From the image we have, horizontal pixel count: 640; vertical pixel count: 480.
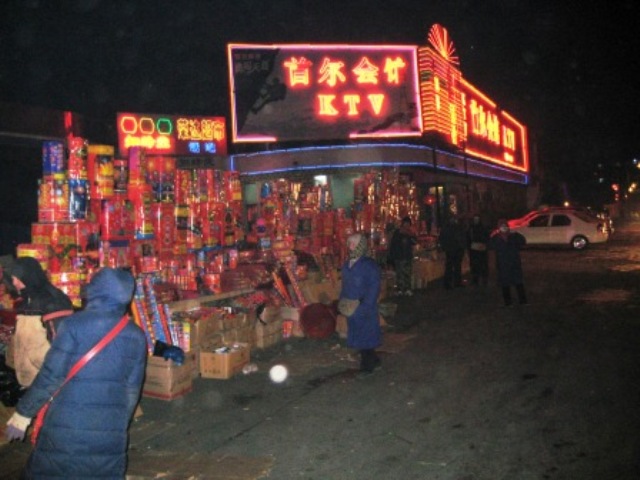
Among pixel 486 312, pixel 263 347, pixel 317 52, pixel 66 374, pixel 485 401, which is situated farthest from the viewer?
pixel 317 52

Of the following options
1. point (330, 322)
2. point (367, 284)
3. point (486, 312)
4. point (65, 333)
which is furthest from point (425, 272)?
point (65, 333)

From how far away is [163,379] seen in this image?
6969 mm

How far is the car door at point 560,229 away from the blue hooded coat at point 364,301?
19.6 m

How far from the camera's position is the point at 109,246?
780 cm

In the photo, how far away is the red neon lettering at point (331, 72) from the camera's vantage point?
21.0 m

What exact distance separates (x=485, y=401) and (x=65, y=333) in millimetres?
4653

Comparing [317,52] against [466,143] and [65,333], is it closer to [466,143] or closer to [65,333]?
[466,143]

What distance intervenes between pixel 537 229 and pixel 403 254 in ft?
45.0

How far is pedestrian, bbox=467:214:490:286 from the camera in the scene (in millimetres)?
14609

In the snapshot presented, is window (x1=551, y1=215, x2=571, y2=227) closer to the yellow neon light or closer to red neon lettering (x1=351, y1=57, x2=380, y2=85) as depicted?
the yellow neon light

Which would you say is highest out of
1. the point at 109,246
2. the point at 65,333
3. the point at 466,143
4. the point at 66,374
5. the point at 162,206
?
the point at 466,143

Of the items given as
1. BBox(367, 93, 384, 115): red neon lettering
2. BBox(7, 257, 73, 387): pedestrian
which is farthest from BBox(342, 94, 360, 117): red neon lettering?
BBox(7, 257, 73, 387): pedestrian

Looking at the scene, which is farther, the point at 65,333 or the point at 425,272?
the point at 425,272

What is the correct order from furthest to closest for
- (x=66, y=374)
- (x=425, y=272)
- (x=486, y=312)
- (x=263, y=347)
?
(x=425, y=272)
(x=486, y=312)
(x=263, y=347)
(x=66, y=374)
